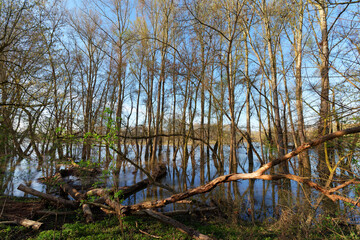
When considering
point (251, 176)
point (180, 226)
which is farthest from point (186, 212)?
point (251, 176)

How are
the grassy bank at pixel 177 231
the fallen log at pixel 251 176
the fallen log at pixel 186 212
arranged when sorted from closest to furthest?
1. the fallen log at pixel 251 176
2. the grassy bank at pixel 177 231
3. the fallen log at pixel 186 212

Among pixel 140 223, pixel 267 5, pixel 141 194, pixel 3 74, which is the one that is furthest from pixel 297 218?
pixel 3 74

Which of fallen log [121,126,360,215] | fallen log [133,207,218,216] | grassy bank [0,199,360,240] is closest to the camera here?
fallen log [121,126,360,215]

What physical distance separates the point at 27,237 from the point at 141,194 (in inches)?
167

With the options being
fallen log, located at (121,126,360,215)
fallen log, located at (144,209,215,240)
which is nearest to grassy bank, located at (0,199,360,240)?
fallen log, located at (144,209,215,240)

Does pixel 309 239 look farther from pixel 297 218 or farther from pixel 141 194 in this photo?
pixel 141 194

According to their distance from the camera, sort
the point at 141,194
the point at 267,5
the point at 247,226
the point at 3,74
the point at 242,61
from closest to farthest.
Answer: the point at 247,226 < the point at 3,74 < the point at 141,194 < the point at 267,5 < the point at 242,61

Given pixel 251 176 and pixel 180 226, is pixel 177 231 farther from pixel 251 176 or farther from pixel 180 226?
pixel 251 176

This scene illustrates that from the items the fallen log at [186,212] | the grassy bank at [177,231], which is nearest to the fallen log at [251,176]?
the fallen log at [186,212]

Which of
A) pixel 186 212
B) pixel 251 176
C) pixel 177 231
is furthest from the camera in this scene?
pixel 186 212

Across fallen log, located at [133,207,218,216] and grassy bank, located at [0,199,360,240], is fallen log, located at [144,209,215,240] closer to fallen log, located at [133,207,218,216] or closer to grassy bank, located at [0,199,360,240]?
grassy bank, located at [0,199,360,240]

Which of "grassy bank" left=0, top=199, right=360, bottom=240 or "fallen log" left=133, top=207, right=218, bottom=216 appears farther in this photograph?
"fallen log" left=133, top=207, right=218, bottom=216

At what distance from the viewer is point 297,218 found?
14.1ft

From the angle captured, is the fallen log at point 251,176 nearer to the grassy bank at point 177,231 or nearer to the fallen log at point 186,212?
the fallen log at point 186,212
